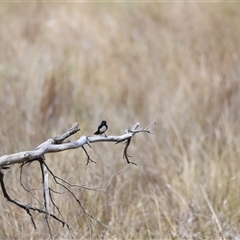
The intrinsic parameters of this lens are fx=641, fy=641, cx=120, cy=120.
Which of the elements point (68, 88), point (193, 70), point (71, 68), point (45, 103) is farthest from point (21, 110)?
point (193, 70)

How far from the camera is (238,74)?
409 cm

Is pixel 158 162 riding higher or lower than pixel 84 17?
lower

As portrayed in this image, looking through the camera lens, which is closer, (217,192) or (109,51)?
(217,192)

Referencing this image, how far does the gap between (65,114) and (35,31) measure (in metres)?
1.58

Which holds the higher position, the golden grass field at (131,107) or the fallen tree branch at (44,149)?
the golden grass field at (131,107)

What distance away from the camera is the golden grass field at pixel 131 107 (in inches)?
92.5

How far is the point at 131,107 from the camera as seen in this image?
3.87 m

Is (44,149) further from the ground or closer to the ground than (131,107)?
closer to the ground

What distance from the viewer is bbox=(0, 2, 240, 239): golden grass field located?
92.5 inches

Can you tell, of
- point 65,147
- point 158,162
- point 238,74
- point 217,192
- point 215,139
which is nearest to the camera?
point 65,147

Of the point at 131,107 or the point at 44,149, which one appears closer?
the point at 44,149

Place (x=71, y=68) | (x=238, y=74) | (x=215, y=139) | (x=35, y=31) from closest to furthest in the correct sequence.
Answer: (x=215, y=139) < (x=238, y=74) < (x=71, y=68) < (x=35, y=31)

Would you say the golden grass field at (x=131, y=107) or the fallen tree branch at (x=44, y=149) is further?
the golden grass field at (x=131, y=107)

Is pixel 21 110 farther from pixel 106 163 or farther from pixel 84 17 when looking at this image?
pixel 84 17
